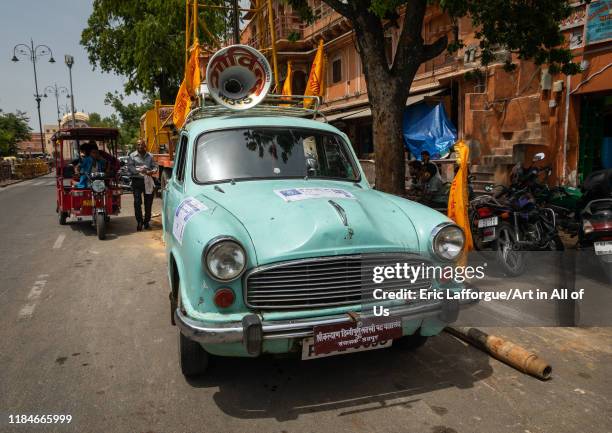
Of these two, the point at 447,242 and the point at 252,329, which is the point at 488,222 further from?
the point at 252,329

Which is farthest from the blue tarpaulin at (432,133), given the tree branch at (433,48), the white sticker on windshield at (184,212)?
the white sticker on windshield at (184,212)

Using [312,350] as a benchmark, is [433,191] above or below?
above

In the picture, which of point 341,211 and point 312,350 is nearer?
point 312,350

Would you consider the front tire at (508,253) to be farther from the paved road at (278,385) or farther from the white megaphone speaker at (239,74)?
the white megaphone speaker at (239,74)

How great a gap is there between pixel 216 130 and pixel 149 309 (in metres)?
2.13

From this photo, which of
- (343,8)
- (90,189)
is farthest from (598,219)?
(90,189)

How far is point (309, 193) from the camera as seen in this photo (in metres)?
3.61

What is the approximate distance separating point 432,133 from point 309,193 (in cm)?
1015

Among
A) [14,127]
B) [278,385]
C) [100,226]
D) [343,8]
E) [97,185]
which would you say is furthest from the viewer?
[14,127]

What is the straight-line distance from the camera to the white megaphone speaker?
534 cm

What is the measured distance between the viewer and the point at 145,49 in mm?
21203

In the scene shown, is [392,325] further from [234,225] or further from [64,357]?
[64,357]

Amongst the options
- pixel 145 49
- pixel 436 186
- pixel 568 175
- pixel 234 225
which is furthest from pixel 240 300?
pixel 145 49

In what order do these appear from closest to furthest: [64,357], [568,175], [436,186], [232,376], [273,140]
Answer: [232,376] → [64,357] → [273,140] → [436,186] → [568,175]
